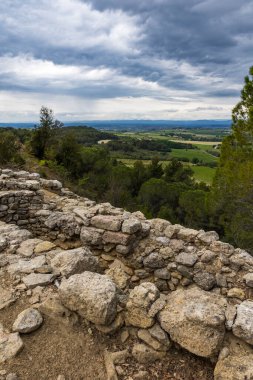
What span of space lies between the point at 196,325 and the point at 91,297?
1.30 metres

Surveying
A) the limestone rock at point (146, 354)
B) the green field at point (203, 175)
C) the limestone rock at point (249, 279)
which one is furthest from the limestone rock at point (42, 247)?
the green field at point (203, 175)

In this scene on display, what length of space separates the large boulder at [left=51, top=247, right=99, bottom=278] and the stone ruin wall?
0.02 m

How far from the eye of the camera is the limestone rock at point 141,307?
3430mm

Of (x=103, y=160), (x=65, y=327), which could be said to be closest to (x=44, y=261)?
(x=65, y=327)

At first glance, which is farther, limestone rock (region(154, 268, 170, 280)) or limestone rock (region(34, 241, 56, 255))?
limestone rock (region(154, 268, 170, 280))

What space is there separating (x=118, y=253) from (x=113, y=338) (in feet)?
8.38

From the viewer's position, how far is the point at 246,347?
3086mm

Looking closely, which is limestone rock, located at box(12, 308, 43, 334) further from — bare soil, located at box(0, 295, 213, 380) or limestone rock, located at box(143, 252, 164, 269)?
limestone rock, located at box(143, 252, 164, 269)

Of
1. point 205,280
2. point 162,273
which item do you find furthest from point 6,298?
point 205,280

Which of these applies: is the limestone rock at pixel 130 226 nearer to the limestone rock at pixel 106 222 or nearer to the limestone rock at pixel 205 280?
→ the limestone rock at pixel 106 222

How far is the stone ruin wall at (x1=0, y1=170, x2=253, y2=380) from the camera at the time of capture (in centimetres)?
311

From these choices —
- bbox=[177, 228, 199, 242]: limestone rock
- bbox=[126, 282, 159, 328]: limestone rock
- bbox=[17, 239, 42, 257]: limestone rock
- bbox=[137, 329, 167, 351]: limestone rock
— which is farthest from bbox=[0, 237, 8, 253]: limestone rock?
bbox=[177, 228, 199, 242]: limestone rock

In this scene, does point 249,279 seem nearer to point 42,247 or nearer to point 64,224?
point 42,247

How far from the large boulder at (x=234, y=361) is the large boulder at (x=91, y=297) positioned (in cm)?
136
